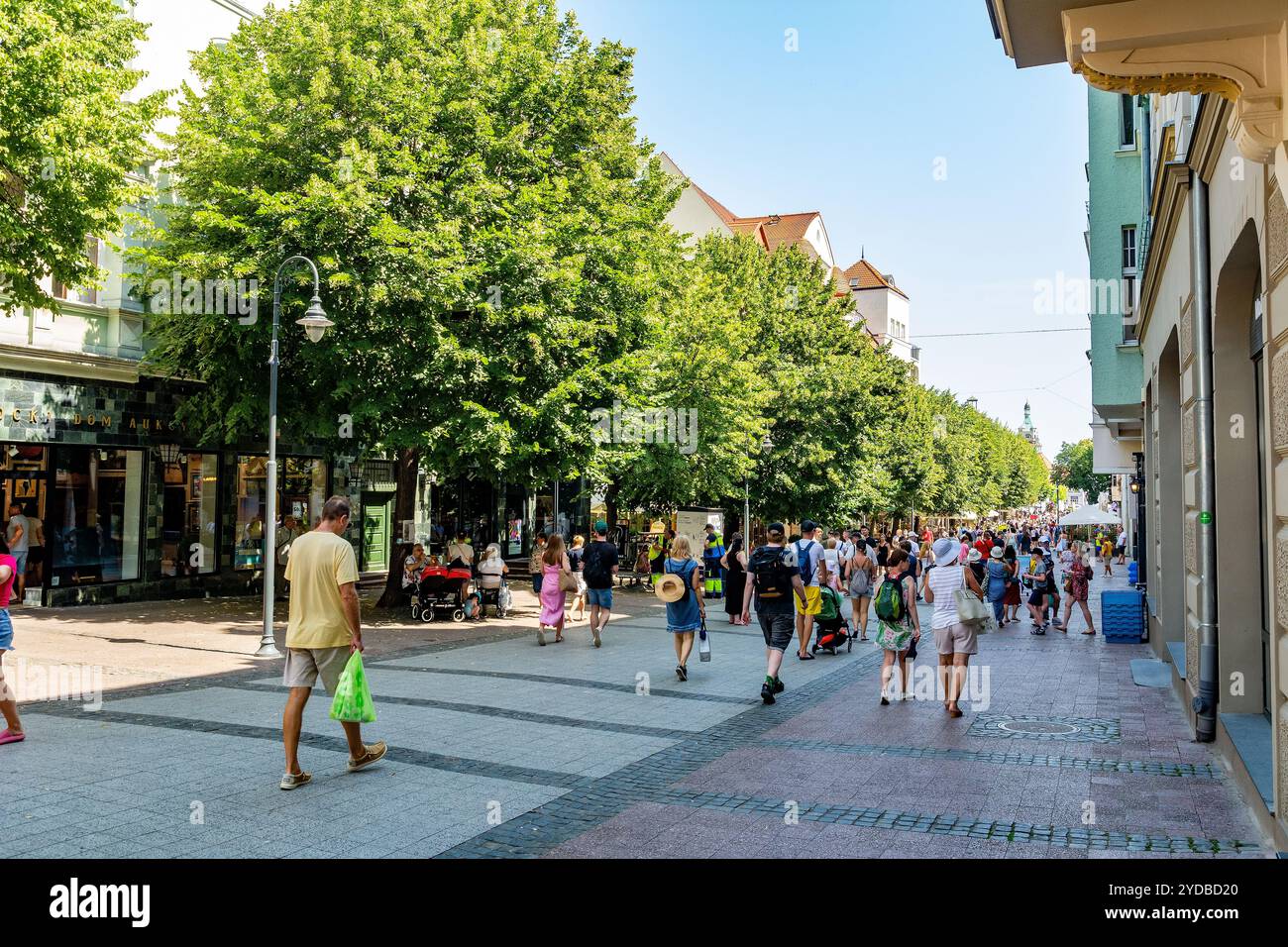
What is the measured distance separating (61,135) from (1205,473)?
1463 centimetres

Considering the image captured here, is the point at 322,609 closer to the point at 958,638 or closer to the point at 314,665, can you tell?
the point at 314,665

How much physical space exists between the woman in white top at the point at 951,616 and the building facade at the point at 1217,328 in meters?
2.04

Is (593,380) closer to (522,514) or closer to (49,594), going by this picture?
(49,594)

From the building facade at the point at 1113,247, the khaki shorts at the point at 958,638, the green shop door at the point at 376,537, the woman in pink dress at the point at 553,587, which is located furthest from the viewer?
the green shop door at the point at 376,537

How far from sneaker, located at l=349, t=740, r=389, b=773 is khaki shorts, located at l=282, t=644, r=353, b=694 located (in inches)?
22.4

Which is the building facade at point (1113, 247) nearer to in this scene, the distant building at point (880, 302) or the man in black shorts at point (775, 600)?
the man in black shorts at point (775, 600)

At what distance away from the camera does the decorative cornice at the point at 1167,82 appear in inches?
197

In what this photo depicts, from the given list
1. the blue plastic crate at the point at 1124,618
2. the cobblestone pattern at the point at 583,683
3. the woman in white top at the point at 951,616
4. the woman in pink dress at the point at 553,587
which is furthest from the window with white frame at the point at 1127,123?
the cobblestone pattern at the point at 583,683

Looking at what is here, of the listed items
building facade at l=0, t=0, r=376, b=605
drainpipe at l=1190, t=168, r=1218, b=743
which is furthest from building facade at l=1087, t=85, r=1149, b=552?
building facade at l=0, t=0, r=376, b=605

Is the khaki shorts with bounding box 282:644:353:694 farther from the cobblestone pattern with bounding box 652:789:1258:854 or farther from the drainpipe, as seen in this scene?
the drainpipe

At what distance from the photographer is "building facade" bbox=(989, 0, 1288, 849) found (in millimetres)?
4867
